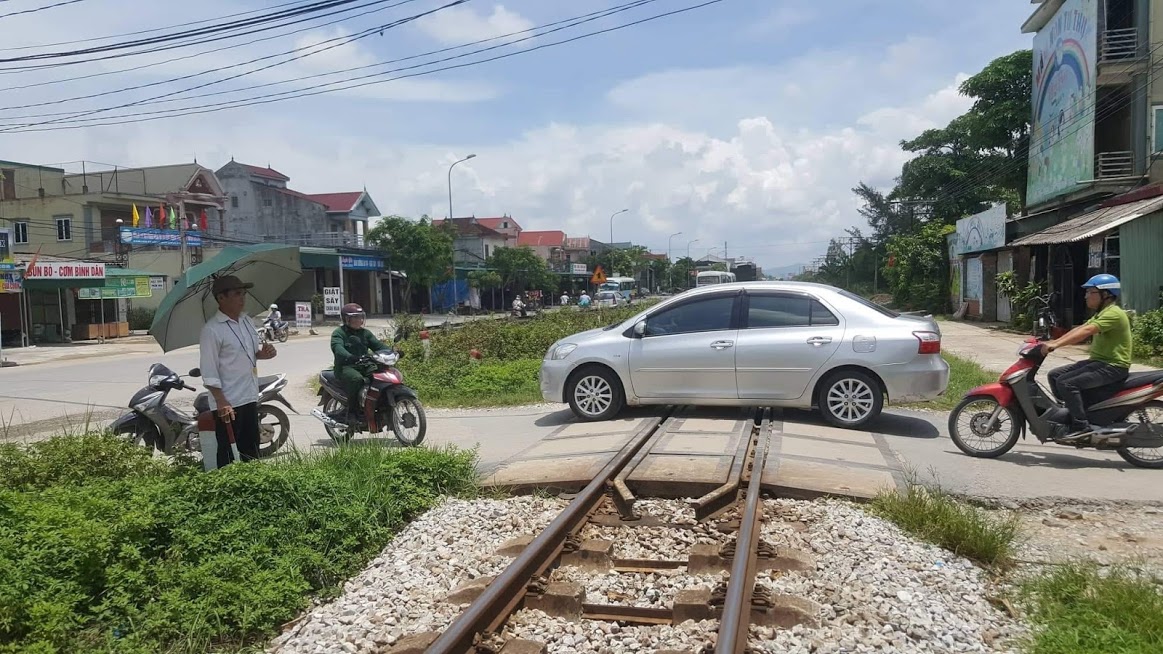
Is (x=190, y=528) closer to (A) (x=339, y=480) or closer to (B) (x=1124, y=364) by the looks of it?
(A) (x=339, y=480)

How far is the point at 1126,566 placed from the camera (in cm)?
470

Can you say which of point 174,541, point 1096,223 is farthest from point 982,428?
point 1096,223

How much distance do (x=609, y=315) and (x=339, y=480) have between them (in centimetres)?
2233

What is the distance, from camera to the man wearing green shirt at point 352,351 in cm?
845

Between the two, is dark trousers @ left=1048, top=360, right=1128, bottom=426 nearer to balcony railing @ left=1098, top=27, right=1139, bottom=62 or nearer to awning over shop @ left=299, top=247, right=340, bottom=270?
balcony railing @ left=1098, top=27, right=1139, bottom=62

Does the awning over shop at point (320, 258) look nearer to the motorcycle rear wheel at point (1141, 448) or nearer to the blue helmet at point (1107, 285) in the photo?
the blue helmet at point (1107, 285)

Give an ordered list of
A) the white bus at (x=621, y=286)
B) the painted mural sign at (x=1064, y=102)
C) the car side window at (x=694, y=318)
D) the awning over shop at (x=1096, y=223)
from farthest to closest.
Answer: the white bus at (x=621, y=286) → the painted mural sign at (x=1064, y=102) → the awning over shop at (x=1096, y=223) → the car side window at (x=694, y=318)

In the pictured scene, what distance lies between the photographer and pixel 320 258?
4662 centimetres

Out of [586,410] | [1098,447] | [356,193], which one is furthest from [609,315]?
[356,193]

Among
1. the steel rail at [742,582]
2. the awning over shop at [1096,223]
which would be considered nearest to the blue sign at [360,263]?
the awning over shop at [1096,223]

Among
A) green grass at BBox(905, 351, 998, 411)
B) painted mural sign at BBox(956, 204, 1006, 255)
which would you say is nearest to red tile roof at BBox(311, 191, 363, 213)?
painted mural sign at BBox(956, 204, 1006, 255)

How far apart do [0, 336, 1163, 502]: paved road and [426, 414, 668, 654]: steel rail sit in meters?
1.83

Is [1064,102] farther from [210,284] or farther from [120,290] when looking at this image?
[120,290]

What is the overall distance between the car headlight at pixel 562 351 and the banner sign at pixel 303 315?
30.5m
